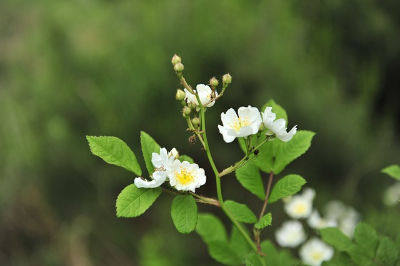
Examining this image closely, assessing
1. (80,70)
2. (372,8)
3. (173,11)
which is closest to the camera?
(372,8)

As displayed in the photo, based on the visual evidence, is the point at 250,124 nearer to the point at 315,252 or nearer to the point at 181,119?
the point at 315,252

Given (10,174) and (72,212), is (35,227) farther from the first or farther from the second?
(10,174)

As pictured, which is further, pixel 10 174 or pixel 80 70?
pixel 80 70

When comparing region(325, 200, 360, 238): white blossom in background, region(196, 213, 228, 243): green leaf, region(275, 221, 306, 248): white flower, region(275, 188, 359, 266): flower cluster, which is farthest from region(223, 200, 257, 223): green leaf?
region(325, 200, 360, 238): white blossom in background

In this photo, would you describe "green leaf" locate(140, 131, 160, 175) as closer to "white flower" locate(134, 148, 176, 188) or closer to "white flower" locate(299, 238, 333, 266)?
"white flower" locate(134, 148, 176, 188)

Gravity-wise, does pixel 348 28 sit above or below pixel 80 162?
above

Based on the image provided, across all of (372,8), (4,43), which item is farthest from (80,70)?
(4,43)

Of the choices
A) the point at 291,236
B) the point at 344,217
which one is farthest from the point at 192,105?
the point at 344,217
